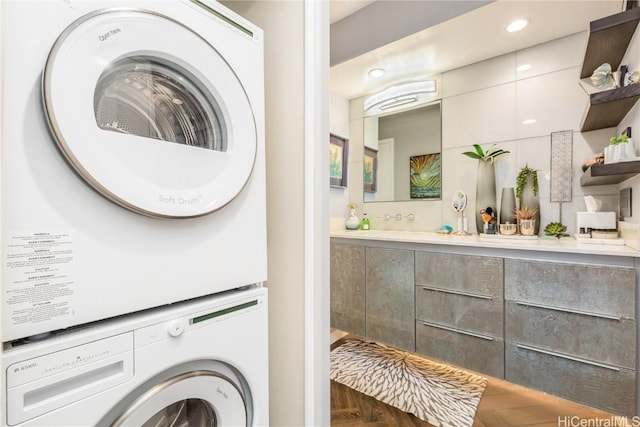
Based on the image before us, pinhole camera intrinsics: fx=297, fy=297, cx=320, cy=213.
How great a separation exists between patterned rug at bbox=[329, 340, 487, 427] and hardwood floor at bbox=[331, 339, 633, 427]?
0.05m

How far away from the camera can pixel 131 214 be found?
2.16 feet

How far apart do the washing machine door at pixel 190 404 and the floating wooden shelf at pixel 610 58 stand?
2.03 meters

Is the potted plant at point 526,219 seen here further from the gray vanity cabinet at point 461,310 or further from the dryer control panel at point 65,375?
the dryer control panel at point 65,375

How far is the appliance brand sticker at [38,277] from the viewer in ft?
1.66

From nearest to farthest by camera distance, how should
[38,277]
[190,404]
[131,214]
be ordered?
[38,277] < [131,214] < [190,404]

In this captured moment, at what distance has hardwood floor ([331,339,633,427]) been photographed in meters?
1.53

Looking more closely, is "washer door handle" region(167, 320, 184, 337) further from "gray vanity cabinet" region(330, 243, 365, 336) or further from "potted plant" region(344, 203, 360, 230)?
"potted plant" region(344, 203, 360, 230)

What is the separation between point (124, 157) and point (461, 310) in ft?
6.47

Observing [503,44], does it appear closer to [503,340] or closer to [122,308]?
[503,340]

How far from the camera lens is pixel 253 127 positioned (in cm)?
88

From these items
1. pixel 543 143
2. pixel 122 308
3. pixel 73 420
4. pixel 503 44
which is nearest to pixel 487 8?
pixel 503 44

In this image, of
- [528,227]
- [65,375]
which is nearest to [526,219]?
[528,227]

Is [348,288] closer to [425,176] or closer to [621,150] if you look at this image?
[425,176]

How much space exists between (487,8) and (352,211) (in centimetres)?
192
